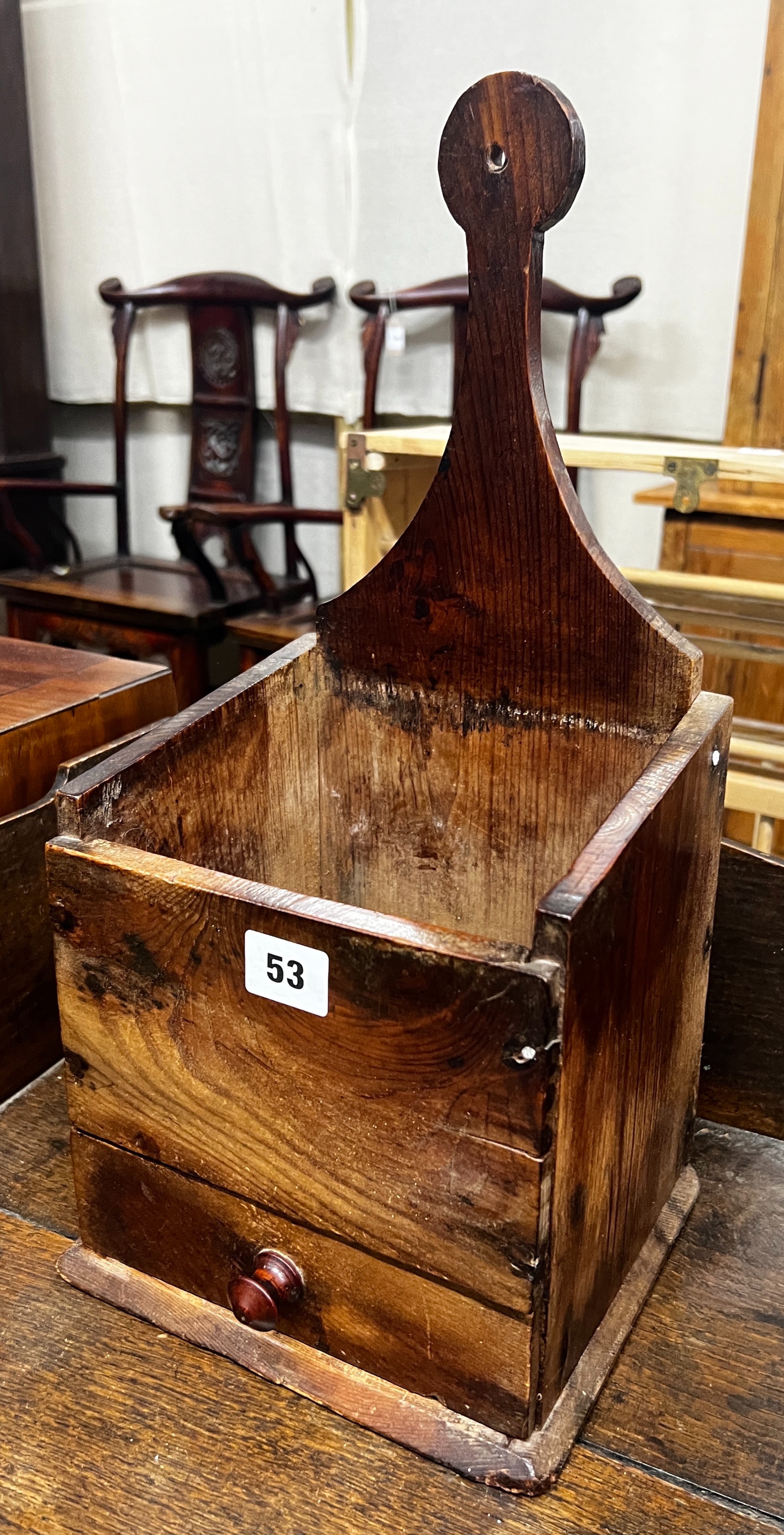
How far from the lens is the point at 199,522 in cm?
238

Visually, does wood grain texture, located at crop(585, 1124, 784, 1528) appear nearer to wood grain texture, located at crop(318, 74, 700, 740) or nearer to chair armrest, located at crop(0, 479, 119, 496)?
wood grain texture, located at crop(318, 74, 700, 740)

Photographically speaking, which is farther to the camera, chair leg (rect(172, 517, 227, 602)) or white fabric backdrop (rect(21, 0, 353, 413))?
white fabric backdrop (rect(21, 0, 353, 413))

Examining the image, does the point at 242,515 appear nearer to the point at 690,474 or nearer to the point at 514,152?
the point at 690,474

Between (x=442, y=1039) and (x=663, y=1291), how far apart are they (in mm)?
307

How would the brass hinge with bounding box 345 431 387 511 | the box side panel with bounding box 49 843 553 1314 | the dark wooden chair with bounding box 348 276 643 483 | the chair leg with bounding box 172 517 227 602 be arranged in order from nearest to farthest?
the box side panel with bounding box 49 843 553 1314 < the brass hinge with bounding box 345 431 387 511 < the dark wooden chair with bounding box 348 276 643 483 < the chair leg with bounding box 172 517 227 602

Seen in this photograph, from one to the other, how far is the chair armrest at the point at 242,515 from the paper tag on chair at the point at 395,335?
42cm

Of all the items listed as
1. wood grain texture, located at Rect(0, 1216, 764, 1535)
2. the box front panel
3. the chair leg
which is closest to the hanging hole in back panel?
the box front panel

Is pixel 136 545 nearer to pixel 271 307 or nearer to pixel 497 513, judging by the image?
pixel 271 307

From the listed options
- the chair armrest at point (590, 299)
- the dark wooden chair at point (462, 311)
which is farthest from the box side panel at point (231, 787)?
the chair armrest at point (590, 299)

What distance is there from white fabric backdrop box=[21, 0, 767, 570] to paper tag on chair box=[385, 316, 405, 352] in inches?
0.9

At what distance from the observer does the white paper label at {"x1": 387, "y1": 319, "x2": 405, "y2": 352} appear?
8.47ft

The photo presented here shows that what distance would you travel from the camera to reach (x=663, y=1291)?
74 centimetres

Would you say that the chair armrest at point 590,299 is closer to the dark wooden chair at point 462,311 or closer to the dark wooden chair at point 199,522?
the dark wooden chair at point 462,311

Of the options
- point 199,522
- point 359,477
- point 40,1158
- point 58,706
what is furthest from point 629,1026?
point 199,522
